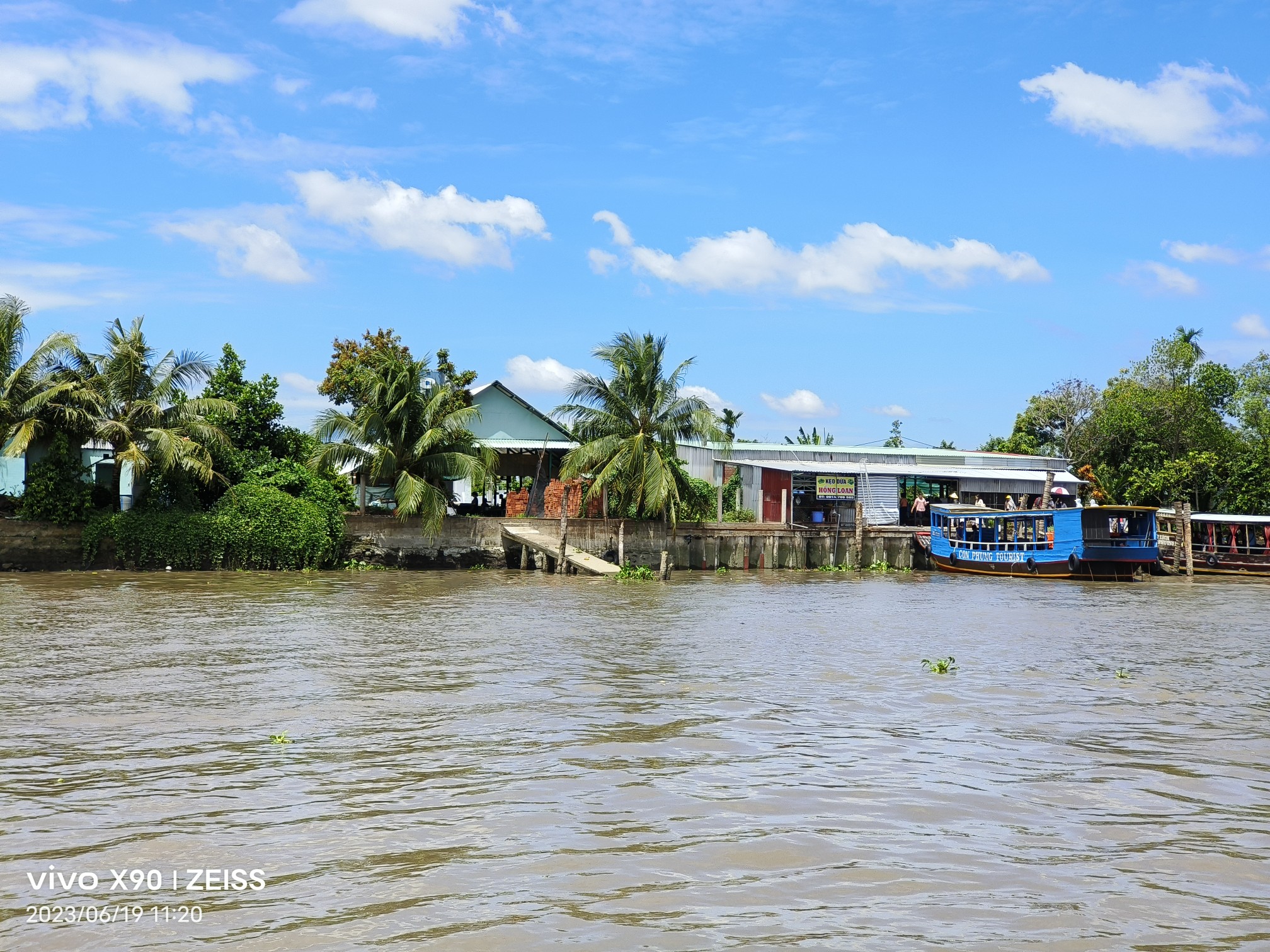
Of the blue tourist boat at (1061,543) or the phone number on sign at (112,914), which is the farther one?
the blue tourist boat at (1061,543)

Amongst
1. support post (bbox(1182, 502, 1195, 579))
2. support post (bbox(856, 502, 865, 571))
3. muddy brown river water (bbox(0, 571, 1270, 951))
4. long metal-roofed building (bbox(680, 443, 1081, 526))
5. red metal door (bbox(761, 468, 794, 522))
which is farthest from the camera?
long metal-roofed building (bbox(680, 443, 1081, 526))

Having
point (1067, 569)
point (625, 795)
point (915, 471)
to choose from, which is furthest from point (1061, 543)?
point (625, 795)

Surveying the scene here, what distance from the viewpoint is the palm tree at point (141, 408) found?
90.9 feet

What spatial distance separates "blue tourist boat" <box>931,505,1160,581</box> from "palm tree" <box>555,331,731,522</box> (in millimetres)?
9506

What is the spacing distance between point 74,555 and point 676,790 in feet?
85.6

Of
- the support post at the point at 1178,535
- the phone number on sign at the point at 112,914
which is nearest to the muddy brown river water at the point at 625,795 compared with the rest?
the phone number on sign at the point at 112,914

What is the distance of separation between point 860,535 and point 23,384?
83.1 feet

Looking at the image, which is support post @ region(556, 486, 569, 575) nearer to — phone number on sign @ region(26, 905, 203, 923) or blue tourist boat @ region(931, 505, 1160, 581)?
blue tourist boat @ region(931, 505, 1160, 581)

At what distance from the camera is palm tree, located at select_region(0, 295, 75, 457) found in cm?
2688

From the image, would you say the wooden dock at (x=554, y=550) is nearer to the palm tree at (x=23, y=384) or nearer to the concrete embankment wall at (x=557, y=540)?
the concrete embankment wall at (x=557, y=540)

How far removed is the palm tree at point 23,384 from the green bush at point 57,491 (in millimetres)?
643

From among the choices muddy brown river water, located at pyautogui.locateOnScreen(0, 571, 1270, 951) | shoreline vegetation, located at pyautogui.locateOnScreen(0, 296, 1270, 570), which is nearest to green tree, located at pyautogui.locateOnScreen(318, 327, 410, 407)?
shoreline vegetation, located at pyautogui.locateOnScreen(0, 296, 1270, 570)

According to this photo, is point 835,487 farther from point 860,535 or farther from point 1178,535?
point 1178,535

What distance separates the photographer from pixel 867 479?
40125mm
